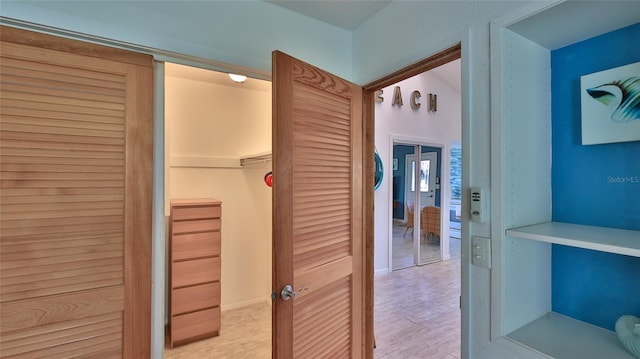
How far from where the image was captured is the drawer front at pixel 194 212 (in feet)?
8.05

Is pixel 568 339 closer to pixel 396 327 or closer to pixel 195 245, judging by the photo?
pixel 396 327

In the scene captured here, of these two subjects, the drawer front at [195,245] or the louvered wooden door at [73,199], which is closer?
the louvered wooden door at [73,199]

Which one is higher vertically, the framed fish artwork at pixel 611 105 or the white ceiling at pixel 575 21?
the white ceiling at pixel 575 21

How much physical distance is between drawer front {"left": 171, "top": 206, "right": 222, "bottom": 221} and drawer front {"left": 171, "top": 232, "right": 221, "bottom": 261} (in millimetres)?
161

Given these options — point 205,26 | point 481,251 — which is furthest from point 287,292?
point 205,26

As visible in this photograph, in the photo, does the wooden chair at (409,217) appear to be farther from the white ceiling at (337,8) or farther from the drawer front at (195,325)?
the white ceiling at (337,8)

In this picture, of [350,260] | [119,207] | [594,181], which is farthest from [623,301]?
[119,207]

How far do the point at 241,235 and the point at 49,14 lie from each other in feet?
7.89

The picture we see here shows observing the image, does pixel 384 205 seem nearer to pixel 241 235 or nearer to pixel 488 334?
pixel 241 235

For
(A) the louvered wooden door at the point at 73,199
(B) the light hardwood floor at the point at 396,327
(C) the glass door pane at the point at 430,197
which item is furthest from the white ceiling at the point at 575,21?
(C) the glass door pane at the point at 430,197

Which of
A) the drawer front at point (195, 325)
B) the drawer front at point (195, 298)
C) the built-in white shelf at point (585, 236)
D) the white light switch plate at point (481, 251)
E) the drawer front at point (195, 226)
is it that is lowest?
the drawer front at point (195, 325)

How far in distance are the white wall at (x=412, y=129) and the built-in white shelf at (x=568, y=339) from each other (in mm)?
3057

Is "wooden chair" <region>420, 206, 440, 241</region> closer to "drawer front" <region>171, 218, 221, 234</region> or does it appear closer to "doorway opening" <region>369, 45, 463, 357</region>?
"doorway opening" <region>369, 45, 463, 357</region>

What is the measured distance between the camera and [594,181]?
109 cm
